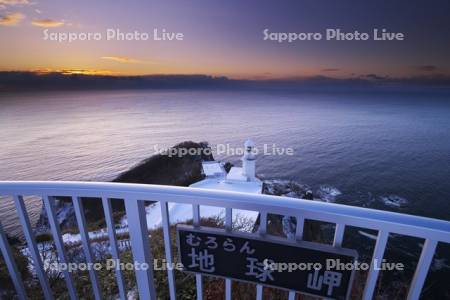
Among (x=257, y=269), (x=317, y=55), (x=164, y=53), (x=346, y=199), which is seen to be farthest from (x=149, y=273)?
(x=317, y=55)

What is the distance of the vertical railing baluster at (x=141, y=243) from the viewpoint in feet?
4.15

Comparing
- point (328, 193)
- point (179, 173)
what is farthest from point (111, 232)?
point (328, 193)

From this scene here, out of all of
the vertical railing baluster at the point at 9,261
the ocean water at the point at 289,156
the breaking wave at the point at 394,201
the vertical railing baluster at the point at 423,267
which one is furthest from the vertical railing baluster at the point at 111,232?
the breaking wave at the point at 394,201

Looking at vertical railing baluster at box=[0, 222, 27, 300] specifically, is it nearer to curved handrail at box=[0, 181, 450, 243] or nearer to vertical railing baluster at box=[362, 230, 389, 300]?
curved handrail at box=[0, 181, 450, 243]

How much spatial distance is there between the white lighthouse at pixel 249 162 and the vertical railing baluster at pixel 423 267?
12633 millimetres

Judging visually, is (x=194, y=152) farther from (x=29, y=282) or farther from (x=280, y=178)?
(x=29, y=282)

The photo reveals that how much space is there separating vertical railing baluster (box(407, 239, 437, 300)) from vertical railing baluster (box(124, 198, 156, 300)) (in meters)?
1.29

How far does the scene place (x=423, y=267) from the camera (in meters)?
0.97

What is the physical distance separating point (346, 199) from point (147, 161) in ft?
59.7

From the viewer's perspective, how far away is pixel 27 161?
19078 millimetres

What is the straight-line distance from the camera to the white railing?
93cm

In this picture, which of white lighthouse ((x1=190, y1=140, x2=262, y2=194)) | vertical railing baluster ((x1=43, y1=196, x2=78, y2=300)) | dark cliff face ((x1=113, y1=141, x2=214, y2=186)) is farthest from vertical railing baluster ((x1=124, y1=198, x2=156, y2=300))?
dark cliff face ((x1=113, y1=141, x2=214, y2=186))

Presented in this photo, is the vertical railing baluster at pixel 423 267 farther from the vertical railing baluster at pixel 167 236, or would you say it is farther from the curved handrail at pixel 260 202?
the vertical railing baluster at pixel 167 236

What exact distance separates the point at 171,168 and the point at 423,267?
20.3m
